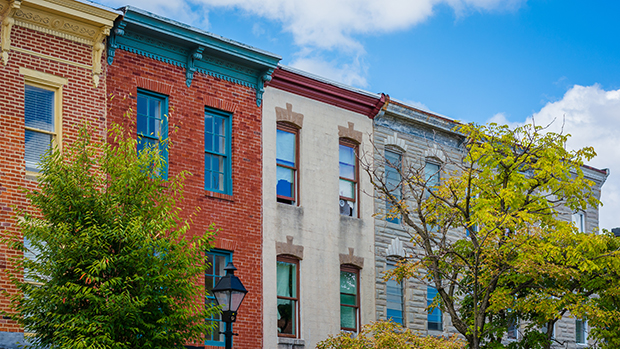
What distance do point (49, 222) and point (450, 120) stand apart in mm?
16076

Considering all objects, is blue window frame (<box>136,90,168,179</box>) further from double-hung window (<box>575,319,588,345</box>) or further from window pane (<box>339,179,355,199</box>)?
double-hung window (<box>575,319,588,345</box>)

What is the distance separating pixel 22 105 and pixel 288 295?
8.60m

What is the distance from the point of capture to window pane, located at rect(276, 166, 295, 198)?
2241cm

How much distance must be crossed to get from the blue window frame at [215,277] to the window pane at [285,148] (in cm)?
342

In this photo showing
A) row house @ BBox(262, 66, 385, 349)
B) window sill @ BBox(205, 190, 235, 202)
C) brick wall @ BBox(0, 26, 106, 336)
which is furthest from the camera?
row house @ BBox(262, 66, 385, 349)

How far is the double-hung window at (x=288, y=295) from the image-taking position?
21.7 metres

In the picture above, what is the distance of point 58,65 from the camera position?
1816 cm

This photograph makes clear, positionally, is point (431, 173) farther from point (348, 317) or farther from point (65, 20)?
point (65, 20)

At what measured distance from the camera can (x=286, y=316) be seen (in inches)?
856

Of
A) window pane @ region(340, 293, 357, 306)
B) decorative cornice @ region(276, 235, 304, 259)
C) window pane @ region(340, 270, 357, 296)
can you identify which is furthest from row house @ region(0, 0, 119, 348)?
window pane @ region(340, 293, 357, 306)

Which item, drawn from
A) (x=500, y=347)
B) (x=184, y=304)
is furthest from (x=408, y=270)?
(x=184, y=304)

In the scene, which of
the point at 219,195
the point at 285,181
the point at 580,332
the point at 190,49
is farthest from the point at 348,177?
the point at 580,332

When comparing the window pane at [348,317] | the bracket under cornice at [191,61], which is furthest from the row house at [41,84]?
the window pane at [348,317]

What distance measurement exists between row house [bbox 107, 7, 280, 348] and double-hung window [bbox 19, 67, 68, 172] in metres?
1.34
